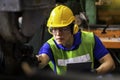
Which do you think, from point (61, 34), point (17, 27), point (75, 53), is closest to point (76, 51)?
point (75, 53)

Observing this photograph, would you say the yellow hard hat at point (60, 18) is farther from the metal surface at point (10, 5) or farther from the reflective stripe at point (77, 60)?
the metal surface at point (10, 5)

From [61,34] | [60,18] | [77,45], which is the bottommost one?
[77,45]

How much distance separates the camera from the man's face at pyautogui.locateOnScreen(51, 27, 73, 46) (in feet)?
9.05

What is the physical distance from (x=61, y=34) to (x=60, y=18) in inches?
5.8

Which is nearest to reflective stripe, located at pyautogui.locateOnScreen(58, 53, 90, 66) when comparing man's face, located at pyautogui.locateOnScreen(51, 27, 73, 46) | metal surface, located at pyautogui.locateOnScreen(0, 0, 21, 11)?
man's face, located at pyautogui.locateOnScreen(51, 27, 73, 46)

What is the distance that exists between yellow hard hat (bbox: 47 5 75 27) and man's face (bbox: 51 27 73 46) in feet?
0.14

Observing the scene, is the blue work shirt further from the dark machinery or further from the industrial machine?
the dark machinery

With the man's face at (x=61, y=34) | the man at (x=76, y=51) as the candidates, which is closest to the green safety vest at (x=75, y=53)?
the man at (x=76, y=51)

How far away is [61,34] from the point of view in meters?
2.75

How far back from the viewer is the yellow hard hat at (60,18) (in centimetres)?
278

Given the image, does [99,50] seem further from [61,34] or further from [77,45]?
[61,34]

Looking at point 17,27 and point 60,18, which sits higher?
point 17,27

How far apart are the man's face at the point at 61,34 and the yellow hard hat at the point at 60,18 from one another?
0.04 m

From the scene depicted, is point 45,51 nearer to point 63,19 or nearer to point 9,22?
point 63,19
